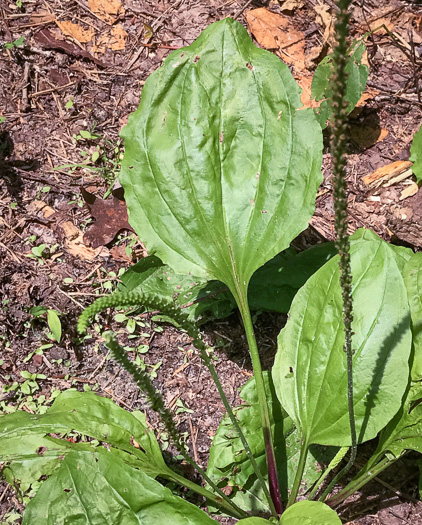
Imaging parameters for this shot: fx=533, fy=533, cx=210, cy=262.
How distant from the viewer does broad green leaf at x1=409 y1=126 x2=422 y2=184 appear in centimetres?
302

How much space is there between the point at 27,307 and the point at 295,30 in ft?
8.07

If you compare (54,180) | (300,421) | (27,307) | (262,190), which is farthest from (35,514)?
(54,180)

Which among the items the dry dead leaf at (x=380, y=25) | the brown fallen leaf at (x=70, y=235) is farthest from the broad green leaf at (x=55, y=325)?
the dry dead leaf at (x=380, y=25)

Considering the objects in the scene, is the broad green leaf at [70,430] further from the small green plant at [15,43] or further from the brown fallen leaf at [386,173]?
the small green plant at [15,43]

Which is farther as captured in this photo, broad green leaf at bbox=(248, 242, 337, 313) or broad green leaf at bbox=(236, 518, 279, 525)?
broad green leaf at bbox=(248, 242, 337, 313)

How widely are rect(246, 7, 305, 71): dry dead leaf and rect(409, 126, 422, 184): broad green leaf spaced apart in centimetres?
88

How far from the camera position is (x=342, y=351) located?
222 cm

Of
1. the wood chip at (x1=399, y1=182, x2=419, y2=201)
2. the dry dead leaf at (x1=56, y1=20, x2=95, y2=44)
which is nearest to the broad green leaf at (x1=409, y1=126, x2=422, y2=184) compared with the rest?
the wood chip at (x1=399, y1=182, x2=419, y2=201)

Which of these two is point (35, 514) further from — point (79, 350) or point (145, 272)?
point (145, 272)

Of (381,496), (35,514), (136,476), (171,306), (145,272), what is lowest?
(381,496)

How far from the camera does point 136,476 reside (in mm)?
1836

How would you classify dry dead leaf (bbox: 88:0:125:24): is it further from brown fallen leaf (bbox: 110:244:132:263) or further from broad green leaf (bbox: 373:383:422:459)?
broad green leaf (bbox: 373:383:422:459)

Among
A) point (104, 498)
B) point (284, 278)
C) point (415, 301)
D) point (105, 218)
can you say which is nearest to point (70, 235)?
point (105, 218)

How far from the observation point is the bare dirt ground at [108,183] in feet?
9.27
